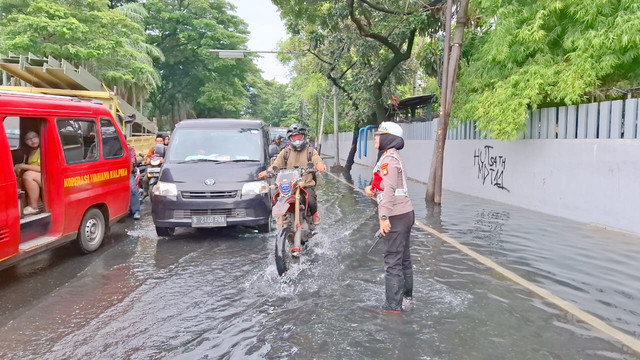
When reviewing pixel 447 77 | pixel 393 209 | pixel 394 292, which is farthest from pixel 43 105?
pixel 447 77

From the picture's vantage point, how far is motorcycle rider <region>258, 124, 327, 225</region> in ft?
21.6

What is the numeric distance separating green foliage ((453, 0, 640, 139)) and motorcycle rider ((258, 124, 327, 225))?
560 centimetres

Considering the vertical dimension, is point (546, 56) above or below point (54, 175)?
above

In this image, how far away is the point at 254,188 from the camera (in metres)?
7.67

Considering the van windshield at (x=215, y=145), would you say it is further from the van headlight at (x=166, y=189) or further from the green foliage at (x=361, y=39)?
the green foliage at (x=361, y=39)

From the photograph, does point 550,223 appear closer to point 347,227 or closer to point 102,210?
point 347,227

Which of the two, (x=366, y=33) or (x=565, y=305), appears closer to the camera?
(x=565, y=305)

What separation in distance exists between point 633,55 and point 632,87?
0.64 meters

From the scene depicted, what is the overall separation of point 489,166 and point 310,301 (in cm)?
961

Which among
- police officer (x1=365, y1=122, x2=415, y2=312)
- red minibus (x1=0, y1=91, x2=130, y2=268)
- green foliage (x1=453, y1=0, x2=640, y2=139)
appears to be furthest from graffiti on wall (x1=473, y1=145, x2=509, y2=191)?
red minibus (x1=0, y1=91, x2=130, y2=268)

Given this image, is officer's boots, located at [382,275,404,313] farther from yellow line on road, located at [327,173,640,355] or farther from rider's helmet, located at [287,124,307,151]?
rider's helmet, located at [287,124,307,151]

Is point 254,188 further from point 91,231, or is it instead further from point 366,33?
point 366,33

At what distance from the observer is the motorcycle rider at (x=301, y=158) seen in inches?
259

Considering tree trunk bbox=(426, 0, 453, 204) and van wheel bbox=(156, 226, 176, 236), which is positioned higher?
tree trunk bbox=(426, 0, 453, 204)
